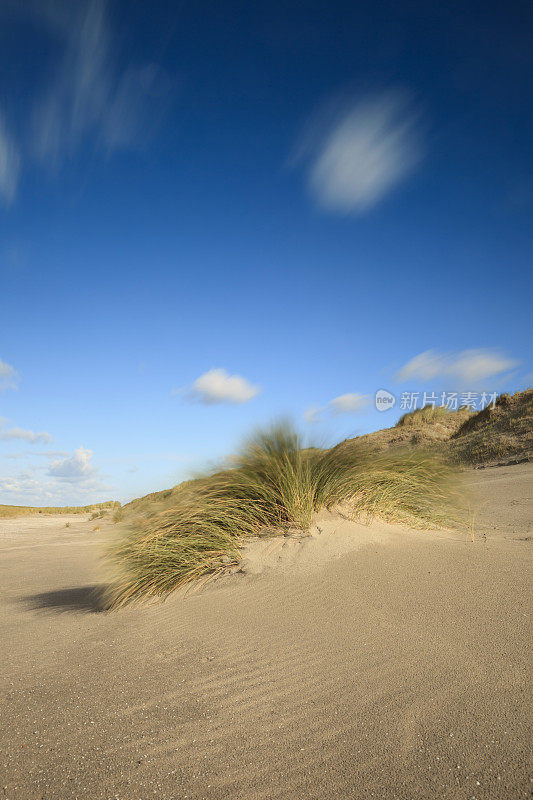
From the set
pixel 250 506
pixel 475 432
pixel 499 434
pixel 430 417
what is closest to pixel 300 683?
pixel 250 506

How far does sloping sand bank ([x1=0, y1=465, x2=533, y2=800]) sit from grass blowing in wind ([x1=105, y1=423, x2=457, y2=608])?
10.6 inches

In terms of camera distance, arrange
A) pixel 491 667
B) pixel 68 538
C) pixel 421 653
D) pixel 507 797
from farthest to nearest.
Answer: pixel 68 538 → pixel 421 653 → pixel 491 667 → pixel 507 797

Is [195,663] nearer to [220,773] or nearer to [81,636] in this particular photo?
[220,773]

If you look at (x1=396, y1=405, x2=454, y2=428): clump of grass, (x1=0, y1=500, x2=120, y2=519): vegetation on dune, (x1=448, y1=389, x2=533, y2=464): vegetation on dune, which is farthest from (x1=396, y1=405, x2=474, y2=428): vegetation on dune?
(x1=0, y1=500, x2=120, y2=519): vegetation on dune

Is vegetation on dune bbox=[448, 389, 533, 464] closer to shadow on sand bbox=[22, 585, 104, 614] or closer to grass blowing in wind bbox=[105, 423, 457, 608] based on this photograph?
grass blowing in wind bbox=[105, 423, 457, 608]

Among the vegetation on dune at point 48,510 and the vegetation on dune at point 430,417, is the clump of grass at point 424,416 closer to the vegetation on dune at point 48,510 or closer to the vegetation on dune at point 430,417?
the vegetation on dune at point 430,417

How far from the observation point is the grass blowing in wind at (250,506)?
4148mm

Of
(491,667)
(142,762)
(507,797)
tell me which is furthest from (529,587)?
(142,762)

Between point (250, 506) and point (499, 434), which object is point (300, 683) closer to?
point (250, 506)

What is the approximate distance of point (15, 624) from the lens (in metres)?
4.26

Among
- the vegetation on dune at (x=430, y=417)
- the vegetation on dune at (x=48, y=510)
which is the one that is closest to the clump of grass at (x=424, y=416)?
the vegetation on dune at (x=430, y=417)

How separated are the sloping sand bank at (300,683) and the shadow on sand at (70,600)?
49cm

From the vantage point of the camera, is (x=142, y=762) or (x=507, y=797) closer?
(x=507, y=797)

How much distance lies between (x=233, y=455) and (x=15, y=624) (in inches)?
101
